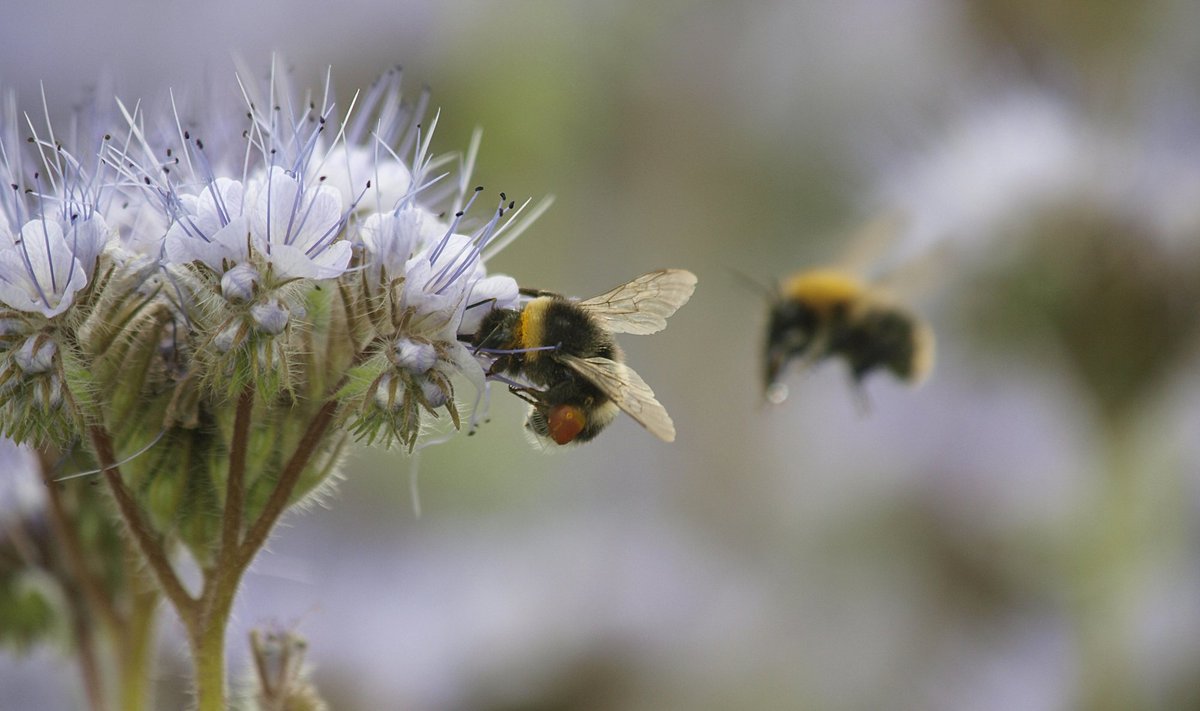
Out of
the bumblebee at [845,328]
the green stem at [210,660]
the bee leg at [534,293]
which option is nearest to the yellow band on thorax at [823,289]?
the bumblebee at [845,328]

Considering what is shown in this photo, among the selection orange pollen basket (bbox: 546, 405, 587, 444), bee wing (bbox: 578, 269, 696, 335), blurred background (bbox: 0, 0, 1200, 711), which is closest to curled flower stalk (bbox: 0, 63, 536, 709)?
orange pollen basket (bbox: 546, 405, 587, 444)

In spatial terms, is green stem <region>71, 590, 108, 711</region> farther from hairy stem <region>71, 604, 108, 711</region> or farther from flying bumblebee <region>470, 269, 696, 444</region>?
flying bumblebee <region>470, 269, 696, 444</region>

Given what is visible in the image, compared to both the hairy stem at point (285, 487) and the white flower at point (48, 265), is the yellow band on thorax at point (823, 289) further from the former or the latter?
the white flower at point (48, 265)

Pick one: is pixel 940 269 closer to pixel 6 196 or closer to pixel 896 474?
pixel 6 196

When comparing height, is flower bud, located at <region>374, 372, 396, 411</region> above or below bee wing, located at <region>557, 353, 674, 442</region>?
below

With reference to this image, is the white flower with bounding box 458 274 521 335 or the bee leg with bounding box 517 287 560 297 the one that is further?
the bee leg with bounding box 517 287 560 297

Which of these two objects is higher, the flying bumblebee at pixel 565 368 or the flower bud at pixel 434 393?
the flying bumblebee at pixel 565 368

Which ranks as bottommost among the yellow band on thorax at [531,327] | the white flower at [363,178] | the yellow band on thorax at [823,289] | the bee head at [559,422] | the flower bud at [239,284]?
the bee head at [559,422]
